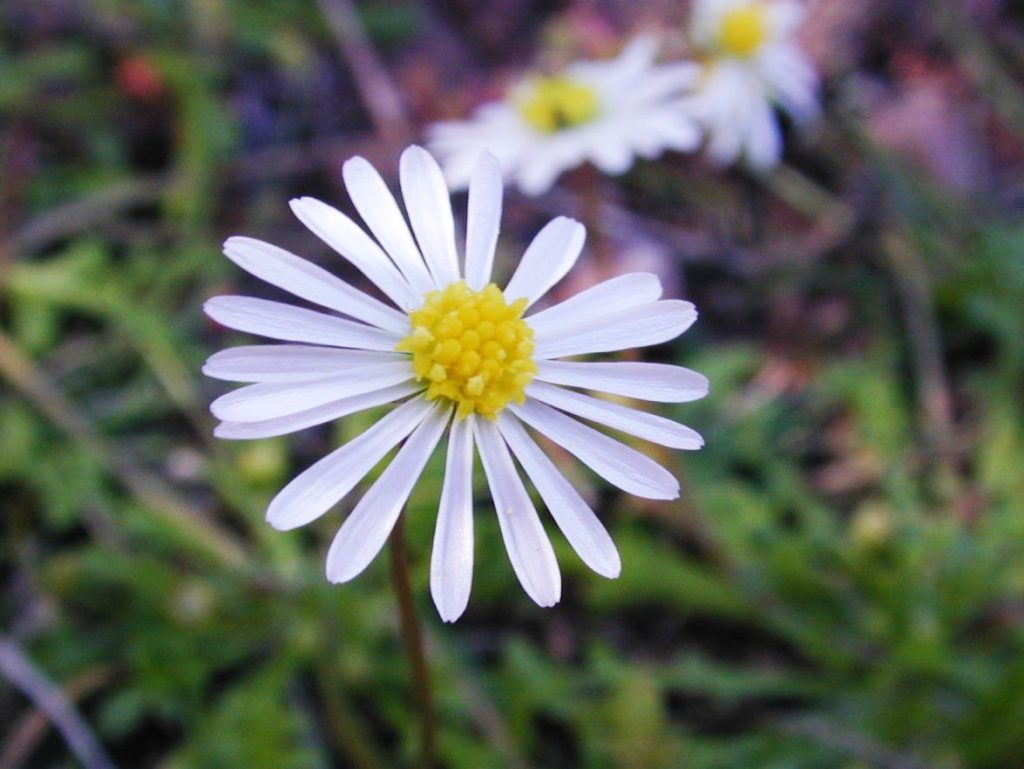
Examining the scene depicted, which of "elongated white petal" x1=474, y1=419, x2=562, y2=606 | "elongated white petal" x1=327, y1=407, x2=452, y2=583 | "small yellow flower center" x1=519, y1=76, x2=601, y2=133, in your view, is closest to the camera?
"elongated white petal" x1=327, y1=407, x2=452, y2=583

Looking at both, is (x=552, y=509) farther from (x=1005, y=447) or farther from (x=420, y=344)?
(x=1005, y=447)

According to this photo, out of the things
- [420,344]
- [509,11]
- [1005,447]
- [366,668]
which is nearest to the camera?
[420,344]

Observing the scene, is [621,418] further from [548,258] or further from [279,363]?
[279,363]

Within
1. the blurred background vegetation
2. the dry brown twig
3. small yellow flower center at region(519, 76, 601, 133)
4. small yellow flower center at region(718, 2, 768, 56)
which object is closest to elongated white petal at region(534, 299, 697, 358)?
the blurred background vegetation

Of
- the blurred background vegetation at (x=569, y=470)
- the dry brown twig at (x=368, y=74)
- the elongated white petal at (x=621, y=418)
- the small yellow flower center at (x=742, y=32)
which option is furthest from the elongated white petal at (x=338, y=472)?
the dry brown twig at (x=368, y=74)

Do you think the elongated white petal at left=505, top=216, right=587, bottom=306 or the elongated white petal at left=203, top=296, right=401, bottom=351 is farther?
the elongated white petal at left=505, top=216, right=587, bottom=306

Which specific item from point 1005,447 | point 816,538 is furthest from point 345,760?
point 1005,447

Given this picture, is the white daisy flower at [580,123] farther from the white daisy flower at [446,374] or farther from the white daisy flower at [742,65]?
the white daisy flower at [446,374]

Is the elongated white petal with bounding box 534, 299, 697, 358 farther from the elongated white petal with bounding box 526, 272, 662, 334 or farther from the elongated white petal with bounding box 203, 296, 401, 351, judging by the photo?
the elongated white petal with bounding box 203, 296, 401, 351
